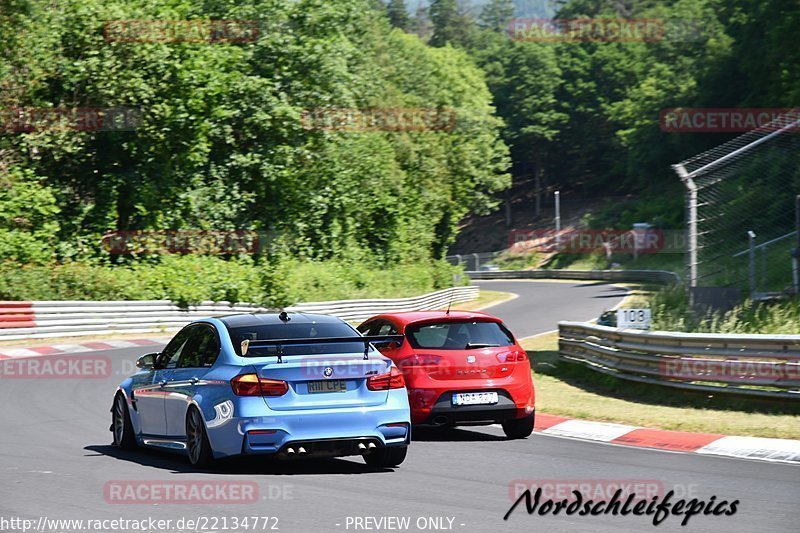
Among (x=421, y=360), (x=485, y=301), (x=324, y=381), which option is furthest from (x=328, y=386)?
(x=485, y=301)

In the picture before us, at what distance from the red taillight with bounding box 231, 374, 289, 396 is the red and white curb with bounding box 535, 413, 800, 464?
4.67 m

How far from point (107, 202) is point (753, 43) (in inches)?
2060

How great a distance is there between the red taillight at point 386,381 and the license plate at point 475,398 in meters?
2.46
